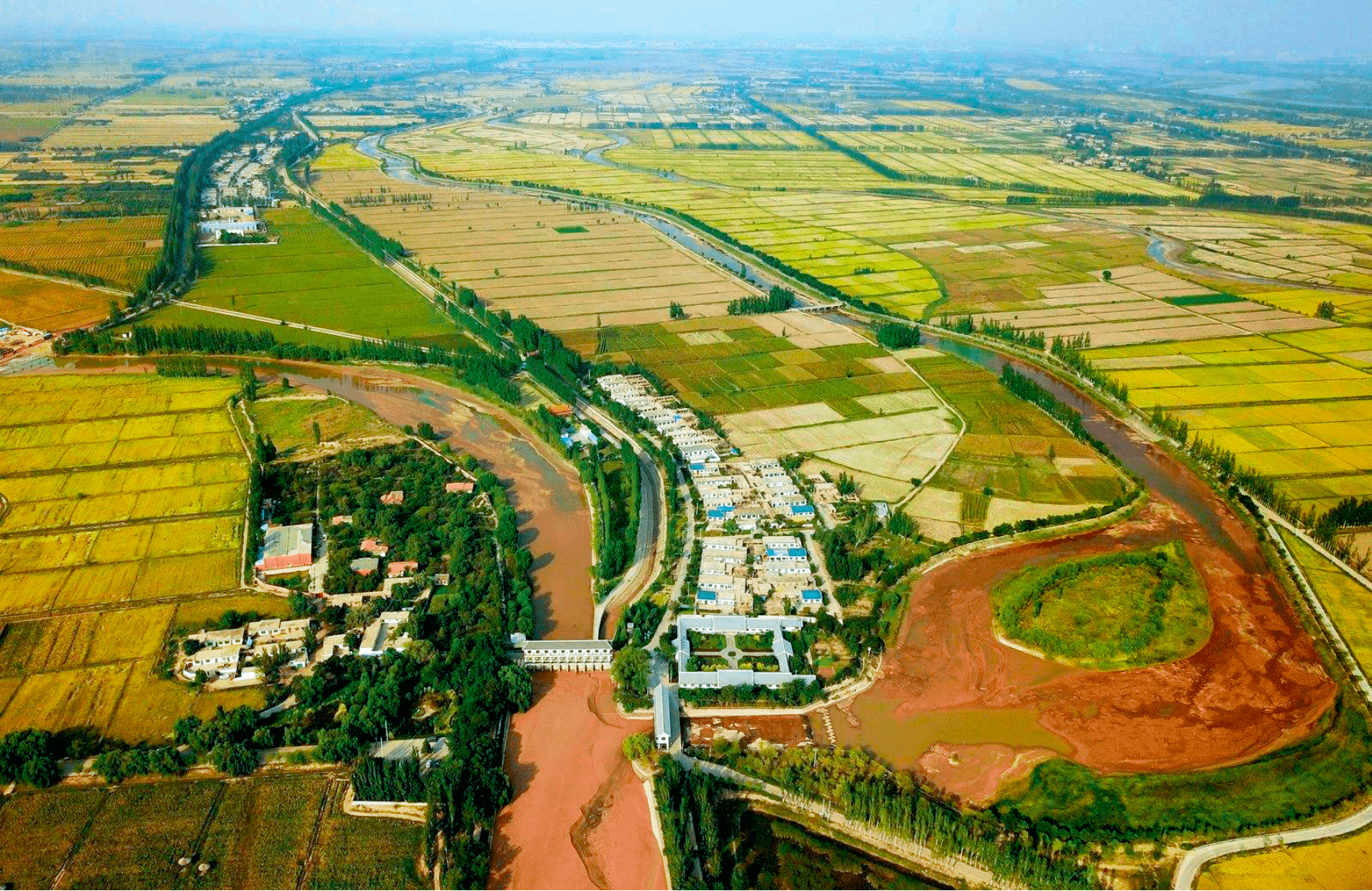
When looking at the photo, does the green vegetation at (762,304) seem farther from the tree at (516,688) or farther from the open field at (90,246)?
the open field at (90,246)

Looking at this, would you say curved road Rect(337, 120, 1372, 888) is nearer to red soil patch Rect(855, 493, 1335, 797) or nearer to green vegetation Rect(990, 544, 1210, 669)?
red soil patch Rect(855, 493, 1335, 797)

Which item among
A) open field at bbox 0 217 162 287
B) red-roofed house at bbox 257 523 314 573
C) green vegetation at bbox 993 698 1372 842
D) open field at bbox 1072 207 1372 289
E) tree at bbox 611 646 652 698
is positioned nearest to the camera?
green vegetation at bbox 993 698 1372 842

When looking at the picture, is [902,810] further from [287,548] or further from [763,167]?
[763,167]

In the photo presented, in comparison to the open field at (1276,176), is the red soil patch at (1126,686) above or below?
below

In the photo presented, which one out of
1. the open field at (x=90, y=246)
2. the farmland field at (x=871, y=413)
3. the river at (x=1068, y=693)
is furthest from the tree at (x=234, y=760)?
the open field at (x=90, y=246)

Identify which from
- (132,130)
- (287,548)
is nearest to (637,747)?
(287,548)

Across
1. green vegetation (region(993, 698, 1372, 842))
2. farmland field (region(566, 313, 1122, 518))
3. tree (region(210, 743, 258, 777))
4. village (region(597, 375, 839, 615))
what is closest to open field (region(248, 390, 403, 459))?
village (region(597, 375, 839, 615))
